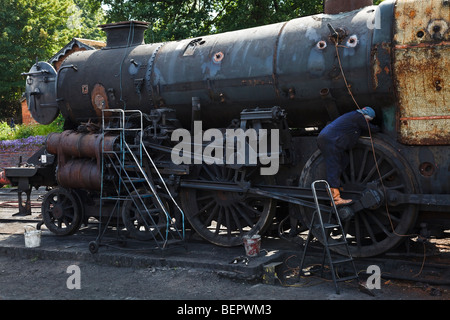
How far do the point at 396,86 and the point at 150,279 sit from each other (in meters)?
4.22

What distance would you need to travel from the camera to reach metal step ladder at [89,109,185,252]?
8.77 meters

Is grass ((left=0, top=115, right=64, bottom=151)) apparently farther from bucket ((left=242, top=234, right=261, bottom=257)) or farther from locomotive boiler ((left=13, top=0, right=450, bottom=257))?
bucket ((left=242, top=234, right=261, bottom=257))

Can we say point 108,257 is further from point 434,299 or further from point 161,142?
point 434,299

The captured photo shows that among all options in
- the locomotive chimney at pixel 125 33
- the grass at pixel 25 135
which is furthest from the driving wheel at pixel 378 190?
the grass at pixel 25 135

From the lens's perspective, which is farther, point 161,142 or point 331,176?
point 161,142

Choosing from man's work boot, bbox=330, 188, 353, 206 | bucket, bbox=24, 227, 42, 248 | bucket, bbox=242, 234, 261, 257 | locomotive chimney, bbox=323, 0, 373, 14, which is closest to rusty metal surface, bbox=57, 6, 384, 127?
locomotive chimney, bbox=323, 0, 373, 14

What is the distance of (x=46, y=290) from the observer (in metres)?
7.18

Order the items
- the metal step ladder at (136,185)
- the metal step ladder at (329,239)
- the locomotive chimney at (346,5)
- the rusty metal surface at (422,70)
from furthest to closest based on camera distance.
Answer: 1. the metal step ladder at (136,185)
2. the locomotive chimney at (346,5)
3. the rusty metal surface at (422,70)
4. the metal step ladder at (329,239)

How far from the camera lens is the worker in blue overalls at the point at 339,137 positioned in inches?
291

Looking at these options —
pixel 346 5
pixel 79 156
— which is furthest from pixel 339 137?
pixel 79 156

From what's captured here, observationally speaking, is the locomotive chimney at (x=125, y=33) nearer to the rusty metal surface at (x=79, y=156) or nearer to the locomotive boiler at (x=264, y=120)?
the locomotive boiler at (x=264, y=120)

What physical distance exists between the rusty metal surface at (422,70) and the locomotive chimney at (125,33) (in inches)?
199

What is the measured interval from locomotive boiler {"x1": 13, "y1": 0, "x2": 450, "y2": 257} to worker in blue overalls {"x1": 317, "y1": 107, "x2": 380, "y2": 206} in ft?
0.67

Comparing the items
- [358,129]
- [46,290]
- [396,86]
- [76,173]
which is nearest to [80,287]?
[46,290]
